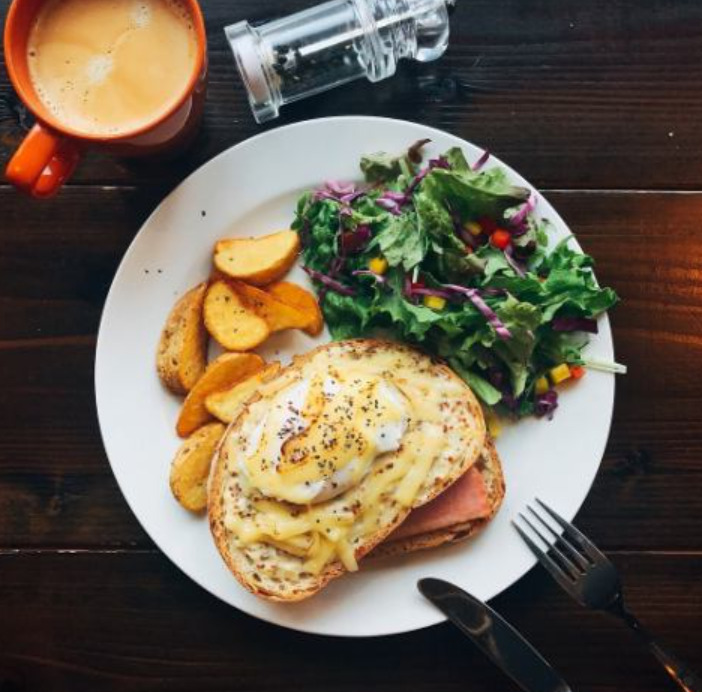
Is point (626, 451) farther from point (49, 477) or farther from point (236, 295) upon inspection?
point (49, 477)

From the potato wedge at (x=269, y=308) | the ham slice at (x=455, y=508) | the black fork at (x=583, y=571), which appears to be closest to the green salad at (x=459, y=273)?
the potato wedge at (x=269, y=308)

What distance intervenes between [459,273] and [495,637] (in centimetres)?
100

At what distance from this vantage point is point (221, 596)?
2.33 metres

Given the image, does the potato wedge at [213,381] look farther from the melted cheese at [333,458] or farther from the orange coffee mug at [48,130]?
the orange coffee mug at [48,130]

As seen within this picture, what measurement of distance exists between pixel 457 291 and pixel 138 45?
102 cm

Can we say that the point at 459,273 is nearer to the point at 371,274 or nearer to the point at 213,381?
the point at 371,274

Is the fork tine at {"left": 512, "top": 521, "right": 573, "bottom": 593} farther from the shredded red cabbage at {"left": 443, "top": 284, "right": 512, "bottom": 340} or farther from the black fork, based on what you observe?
the shredded red cabbage at {"left": 443, "top": 284, "right": 512, "bottom": 340}

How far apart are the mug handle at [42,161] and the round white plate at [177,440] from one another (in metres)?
0.29

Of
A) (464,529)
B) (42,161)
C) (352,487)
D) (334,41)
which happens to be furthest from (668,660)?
(42,161)

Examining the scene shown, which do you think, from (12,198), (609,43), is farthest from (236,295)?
(609,43)

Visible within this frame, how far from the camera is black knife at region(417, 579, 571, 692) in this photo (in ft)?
7.63

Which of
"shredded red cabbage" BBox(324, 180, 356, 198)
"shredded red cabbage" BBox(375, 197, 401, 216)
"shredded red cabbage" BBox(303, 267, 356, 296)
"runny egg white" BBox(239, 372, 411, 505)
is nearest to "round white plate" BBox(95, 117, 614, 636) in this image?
"shredded red cabbage" BBox(324, 180, 356, 198)

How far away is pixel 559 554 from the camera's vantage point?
2348 mm

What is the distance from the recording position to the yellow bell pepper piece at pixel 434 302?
232 centimetres
